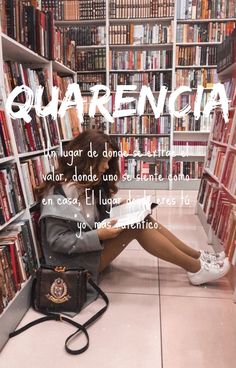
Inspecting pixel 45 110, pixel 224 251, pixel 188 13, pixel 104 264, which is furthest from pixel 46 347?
pixel 188 13

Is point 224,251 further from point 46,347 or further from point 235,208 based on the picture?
point 46,347

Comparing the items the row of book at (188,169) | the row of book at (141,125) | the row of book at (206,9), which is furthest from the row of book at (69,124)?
the row of book at (206,9)

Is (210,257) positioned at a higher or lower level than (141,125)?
lower

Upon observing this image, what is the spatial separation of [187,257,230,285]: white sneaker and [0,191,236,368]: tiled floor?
0.05 metres

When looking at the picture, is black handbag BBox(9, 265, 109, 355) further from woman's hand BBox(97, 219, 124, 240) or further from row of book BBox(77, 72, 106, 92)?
row of book BBox(77, 72, 106, 92)

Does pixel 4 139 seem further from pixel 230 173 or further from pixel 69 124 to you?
pixel 230 173

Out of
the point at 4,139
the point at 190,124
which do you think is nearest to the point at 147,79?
the point at 190,124

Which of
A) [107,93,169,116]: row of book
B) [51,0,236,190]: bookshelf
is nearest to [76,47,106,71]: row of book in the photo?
[51,0,236,190]: bookshelf

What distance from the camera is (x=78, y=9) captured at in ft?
10.1

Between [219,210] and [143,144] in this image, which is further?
[143,144]

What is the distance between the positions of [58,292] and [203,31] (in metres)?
3.19

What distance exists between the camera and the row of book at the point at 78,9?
3.00 m

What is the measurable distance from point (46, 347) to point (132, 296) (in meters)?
0.50

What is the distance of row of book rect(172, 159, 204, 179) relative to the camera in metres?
2.75
